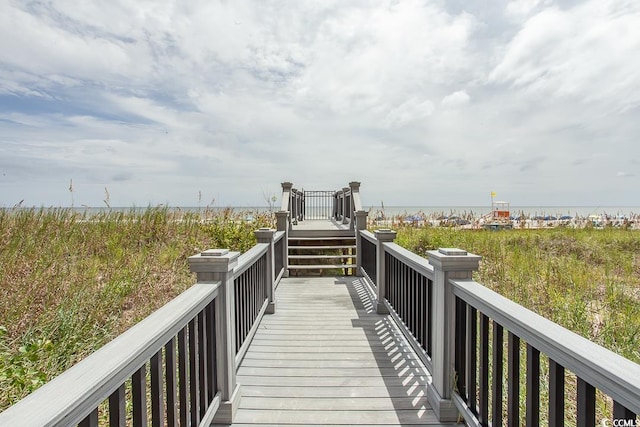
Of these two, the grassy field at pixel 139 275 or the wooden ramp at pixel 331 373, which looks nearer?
the wooden ramp at pixel 331 373

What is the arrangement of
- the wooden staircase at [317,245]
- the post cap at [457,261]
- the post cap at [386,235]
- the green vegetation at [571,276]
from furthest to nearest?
the wooden staircase at [317,245] < the post cap at [386,235] < the green vegetation at [571,276] < the post cap at [457,261]

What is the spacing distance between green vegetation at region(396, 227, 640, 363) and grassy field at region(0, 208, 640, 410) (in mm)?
25

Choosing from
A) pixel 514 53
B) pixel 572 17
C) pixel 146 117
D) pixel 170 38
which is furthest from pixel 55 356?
pixel 146 117

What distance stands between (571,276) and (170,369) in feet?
22.9

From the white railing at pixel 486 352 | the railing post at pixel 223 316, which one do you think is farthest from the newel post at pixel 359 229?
the railing post at pixel 223 316

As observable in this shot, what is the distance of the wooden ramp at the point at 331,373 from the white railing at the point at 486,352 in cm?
28

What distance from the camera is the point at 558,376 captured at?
4.10ft

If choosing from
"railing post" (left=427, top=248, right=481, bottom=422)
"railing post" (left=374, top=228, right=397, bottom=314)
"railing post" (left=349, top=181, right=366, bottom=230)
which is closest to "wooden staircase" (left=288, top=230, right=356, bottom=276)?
"railing post" (left=349, top=181, right=366, bottom=230)

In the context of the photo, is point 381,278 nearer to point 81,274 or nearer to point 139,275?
point 139,275

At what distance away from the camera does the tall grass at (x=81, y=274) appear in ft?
10.3

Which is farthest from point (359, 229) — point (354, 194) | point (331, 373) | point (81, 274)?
point (81, 274)

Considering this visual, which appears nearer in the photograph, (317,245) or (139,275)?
(139,275)

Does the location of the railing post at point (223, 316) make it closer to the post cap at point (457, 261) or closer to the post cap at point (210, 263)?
the post cap at point (210, 263)

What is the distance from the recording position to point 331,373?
117 inches
